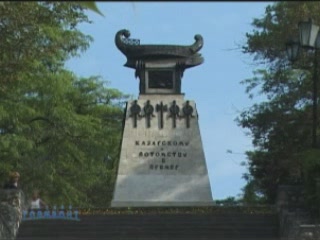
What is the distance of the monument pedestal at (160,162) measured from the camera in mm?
27094

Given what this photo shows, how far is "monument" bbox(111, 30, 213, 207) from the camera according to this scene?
27125 mm

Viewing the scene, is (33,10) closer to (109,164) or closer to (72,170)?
(72,170)

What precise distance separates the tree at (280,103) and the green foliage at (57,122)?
22.3 feet

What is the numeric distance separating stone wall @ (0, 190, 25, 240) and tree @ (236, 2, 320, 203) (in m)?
10.6

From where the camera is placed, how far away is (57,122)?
110 feet

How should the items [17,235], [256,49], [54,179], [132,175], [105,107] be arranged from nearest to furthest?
[17,235] < [132,175] < [256,49] < [54,179] < [105,107]

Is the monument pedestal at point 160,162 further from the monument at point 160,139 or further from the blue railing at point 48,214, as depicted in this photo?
the blue railing at point 48,214

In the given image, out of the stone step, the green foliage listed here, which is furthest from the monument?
the stone step

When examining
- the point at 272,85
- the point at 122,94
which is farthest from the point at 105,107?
the point at 272,85

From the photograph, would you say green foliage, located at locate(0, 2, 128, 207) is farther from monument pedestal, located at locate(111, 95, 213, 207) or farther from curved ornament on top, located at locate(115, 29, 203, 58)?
monument pedestal, located at locate(111, 95, 213, 207)

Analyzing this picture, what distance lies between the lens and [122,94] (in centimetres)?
4284

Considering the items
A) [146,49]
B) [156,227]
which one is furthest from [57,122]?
[156,227]

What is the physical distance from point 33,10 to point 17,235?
659 centimetres

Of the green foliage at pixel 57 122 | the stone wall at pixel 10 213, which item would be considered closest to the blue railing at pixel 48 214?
the stone wall at pixel 10 213
